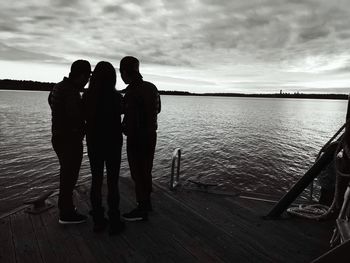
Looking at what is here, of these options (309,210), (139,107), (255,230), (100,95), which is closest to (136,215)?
(139,107)

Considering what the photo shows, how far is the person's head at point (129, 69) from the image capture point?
3.51 meters

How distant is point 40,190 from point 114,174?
10150 millimetres

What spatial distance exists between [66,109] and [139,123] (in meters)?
0.92

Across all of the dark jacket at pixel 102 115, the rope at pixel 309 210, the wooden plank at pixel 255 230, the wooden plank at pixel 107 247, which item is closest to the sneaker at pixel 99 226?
the wooden plank at pixel 107 247

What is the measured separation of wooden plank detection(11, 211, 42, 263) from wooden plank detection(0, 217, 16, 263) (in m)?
0.04

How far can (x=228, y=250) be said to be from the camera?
3.35 metres

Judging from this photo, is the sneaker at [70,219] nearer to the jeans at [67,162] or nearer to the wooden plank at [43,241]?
the jeans at [67,162]

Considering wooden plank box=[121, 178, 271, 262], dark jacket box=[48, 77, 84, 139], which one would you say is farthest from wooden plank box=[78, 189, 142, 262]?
dark jacket box=[48, 77, 84, 139]

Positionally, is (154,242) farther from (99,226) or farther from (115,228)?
(99,226)

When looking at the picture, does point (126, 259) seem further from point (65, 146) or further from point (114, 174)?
point (65, 146)

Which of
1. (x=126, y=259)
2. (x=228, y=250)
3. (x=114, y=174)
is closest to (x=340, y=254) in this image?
(x=228, y=250)

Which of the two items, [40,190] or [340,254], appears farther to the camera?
[40,190]

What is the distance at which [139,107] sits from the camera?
141 inches

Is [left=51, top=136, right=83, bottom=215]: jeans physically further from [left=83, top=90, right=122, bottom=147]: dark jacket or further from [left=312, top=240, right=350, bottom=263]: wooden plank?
[left=312, top=240, right=350, bottom=263]: wooden plank
